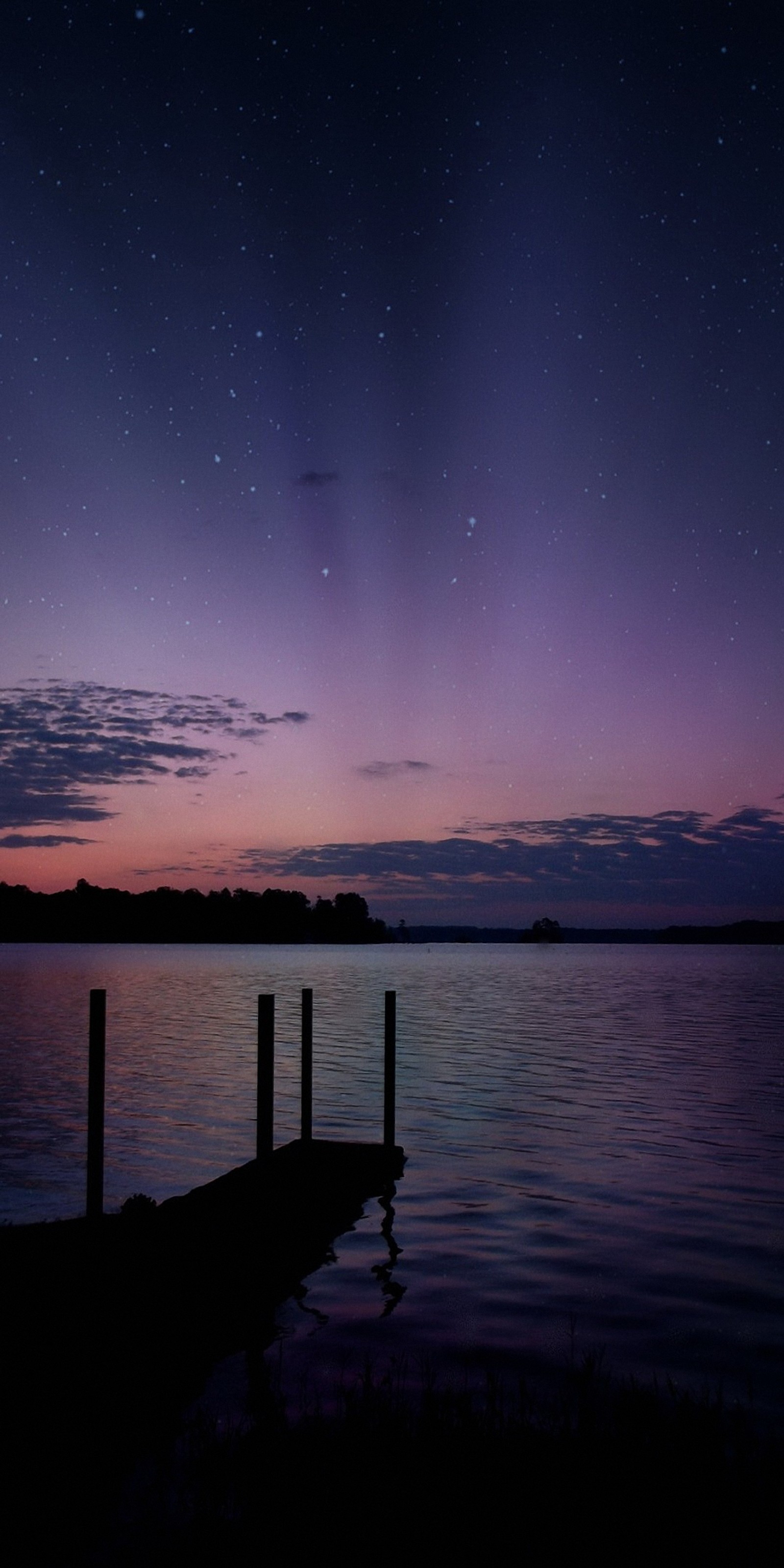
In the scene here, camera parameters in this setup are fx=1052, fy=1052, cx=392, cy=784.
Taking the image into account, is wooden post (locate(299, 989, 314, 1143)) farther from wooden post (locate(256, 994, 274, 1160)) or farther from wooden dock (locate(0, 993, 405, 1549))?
wooden dock (locate(0, 993, 405, 1549))

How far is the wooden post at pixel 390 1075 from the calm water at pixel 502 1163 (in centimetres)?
82

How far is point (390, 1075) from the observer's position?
65.9ft

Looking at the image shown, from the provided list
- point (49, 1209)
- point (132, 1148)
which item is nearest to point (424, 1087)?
point (132, 1148)

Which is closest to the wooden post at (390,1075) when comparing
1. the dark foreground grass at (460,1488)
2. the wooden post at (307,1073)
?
the wooden post at (307,1073)

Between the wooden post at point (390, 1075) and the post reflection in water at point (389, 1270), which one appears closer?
the post reflection in water at point (389, 1270)

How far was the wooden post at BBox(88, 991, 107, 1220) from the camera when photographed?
1240cm

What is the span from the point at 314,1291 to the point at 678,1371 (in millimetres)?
4169

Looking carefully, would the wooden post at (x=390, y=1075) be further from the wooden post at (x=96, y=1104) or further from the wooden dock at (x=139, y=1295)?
the wooden post at (x=96, y=1104)

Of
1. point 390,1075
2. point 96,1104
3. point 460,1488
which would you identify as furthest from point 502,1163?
point 460,1488

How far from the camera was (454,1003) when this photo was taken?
66.8 m

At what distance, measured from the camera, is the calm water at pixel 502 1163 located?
11047mm

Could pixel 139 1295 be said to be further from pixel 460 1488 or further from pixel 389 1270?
pixel 389 1270

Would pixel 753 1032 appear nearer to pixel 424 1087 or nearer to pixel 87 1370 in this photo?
pixel 424 1087

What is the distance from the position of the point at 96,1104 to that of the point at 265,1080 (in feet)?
10.1
